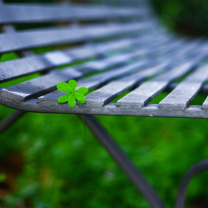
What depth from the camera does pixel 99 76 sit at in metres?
1.39

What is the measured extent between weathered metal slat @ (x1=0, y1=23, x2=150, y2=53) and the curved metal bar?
0.81 metres

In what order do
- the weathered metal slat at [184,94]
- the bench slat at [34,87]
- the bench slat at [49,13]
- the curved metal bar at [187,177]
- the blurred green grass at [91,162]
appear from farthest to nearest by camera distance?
the blurred green grass at [91,162] < the bench slat at [49,13] < the curved metal bar at [187,177] < the bench slat at [34,87] < the weathered metal slat at [184,94]

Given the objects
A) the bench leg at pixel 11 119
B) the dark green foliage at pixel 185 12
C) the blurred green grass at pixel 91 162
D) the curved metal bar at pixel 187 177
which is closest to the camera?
the curved metal bar at pixel 187 177

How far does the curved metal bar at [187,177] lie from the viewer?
3.46 feet

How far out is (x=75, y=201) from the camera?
1693 mm

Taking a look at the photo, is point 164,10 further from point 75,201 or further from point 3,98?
point 3,98

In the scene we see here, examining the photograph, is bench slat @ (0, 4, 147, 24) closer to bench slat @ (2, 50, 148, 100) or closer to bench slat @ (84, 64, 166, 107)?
bench slat @ (2, 50, 148, 100)

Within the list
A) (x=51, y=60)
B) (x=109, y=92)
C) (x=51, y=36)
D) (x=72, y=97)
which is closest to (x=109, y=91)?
(x=109, y=92)

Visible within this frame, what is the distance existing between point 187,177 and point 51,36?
104cm

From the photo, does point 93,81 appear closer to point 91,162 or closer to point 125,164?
point 125,164

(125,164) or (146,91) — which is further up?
(146,91)

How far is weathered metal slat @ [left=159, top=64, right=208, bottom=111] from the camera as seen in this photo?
0.83 m

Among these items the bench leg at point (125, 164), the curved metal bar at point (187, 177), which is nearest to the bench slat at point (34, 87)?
the bench leg at point (125, 164)

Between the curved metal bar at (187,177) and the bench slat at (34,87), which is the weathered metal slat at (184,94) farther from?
the bench slat at (34,87)
